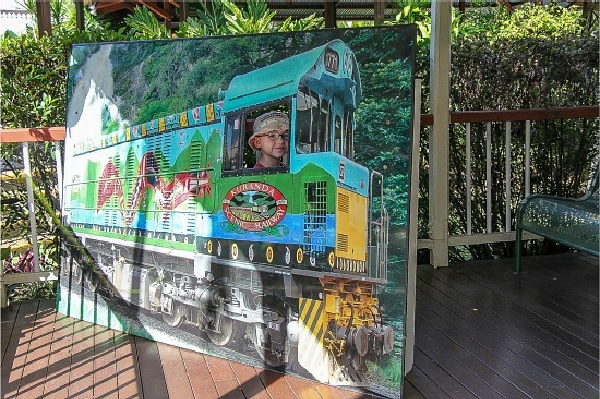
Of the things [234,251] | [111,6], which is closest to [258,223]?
[234,251]

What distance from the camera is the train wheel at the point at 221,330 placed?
9.21 ft

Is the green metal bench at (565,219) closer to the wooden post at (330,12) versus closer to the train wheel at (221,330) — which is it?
the train wheel at (221,330)

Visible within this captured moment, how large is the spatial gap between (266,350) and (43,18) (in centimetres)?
295

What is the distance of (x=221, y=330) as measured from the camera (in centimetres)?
283

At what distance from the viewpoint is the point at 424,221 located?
4332mm

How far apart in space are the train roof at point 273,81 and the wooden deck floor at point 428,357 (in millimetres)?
1126

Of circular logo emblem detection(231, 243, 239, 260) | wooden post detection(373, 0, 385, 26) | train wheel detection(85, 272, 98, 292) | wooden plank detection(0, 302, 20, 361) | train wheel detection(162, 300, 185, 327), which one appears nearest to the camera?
circular logo emblem detection(231, 243, 239, 260)

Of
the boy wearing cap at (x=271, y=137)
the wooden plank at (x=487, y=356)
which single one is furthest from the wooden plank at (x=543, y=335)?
the boy wearing cap at (x=271, y=137)

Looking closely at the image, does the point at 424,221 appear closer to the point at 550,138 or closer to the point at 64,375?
the point at 550,138

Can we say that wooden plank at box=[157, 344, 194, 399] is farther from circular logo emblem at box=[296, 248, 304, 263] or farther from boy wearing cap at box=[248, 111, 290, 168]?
boy wearing cap at box=[248, 111, 290, 168]

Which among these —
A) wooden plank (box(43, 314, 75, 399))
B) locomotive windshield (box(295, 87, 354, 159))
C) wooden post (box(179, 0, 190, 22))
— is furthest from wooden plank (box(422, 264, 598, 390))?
wooden post (box(179, 0, 190, 22))

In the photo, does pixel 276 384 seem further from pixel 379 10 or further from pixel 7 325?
pixel 379 10

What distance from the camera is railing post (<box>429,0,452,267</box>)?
3.87 metres

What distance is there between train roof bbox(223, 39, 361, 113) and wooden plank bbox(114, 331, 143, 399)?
1177mm
